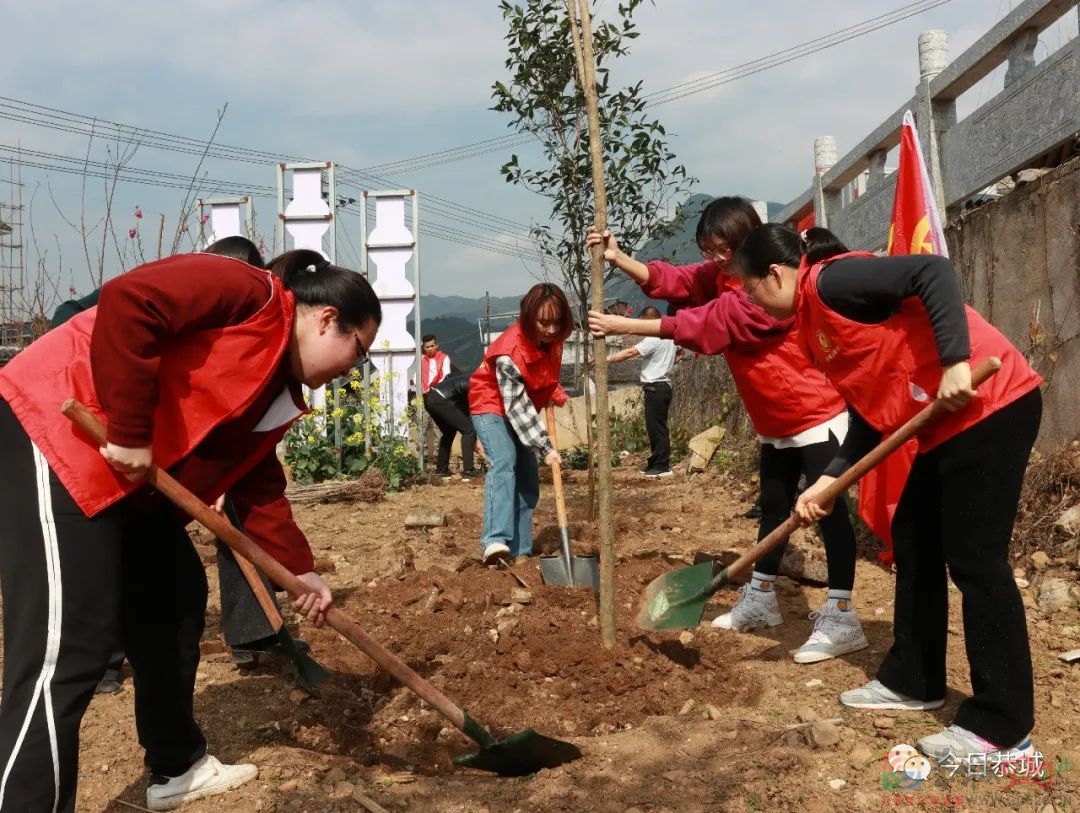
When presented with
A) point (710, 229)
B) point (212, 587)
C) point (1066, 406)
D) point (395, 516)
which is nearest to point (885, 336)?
point (710, 229)

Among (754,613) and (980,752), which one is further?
(754,613)

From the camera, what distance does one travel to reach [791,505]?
3902 mm

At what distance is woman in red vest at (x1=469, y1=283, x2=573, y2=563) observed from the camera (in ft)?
16.8

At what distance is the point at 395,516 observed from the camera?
7828 millimetres

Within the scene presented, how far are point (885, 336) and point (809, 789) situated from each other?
127 centimetres

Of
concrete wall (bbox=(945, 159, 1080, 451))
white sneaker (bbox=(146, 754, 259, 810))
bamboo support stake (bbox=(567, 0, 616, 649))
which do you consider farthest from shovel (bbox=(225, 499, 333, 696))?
concrete wall (bbox=(945, 159, 1080, 451))

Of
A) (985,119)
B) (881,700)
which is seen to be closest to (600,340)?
(881,700)

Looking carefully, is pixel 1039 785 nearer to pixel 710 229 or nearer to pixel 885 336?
pixel 885 336

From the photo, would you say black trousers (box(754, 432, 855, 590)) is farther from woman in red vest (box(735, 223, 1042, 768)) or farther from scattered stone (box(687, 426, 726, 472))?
scattered stone (box(687, 426, 726, 472))

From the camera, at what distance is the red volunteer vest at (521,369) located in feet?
17.2

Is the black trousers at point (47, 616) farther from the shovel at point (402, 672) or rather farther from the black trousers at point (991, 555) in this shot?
the black trousers at point (991, 555)

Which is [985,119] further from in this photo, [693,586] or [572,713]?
[572,713]

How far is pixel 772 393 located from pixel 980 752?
1.56m

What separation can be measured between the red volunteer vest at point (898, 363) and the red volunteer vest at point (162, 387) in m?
1.54
